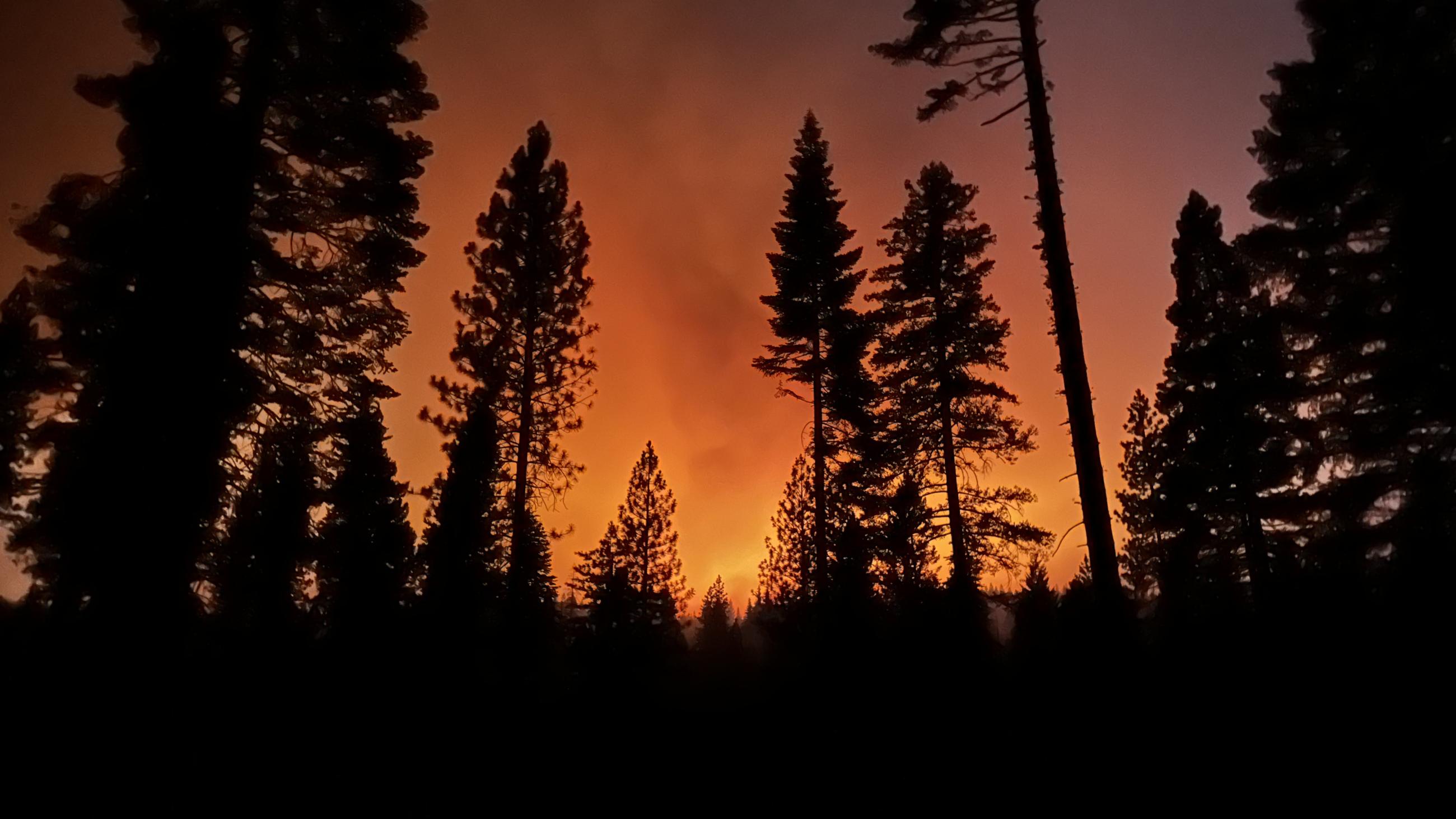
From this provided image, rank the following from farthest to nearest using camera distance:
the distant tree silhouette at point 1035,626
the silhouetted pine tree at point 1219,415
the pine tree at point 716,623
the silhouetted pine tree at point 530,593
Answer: the pine tree at point 716,623 < the silhouetted pine tree at point 1219,415 < the silhouetted pine tree at point 530,593 < the distant tree silhouette at point 1035,626

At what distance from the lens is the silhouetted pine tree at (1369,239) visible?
12.6m

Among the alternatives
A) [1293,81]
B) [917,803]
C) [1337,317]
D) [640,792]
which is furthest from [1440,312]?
[640,792]

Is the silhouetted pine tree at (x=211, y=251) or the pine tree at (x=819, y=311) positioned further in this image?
the pine tree at (x=819, y=311)

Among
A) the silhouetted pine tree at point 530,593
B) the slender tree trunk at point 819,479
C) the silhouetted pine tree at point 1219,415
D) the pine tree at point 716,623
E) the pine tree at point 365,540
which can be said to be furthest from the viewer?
the pine tree at point 716,623

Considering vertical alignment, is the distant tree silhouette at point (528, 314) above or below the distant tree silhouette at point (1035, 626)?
above

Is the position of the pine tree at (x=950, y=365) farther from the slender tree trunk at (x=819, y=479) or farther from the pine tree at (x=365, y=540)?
the pine tree at (x=365, y=540)

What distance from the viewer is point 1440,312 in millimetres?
12430

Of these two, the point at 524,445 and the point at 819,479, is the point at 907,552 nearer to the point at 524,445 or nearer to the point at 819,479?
the point at 819,479

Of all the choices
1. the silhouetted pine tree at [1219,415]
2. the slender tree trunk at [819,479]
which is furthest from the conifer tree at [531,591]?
the silhouetted pine tree at [1219,415]

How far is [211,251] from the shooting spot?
929 centimetres

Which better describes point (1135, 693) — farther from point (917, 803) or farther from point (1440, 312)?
point (1440, 312)

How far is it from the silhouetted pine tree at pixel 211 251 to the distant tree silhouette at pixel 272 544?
0.64 m

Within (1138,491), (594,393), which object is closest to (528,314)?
(594,393)

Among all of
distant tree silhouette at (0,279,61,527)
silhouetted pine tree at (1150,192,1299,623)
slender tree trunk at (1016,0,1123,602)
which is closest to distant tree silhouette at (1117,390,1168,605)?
silhouetted pine tree at (1150,192,1299,623)
